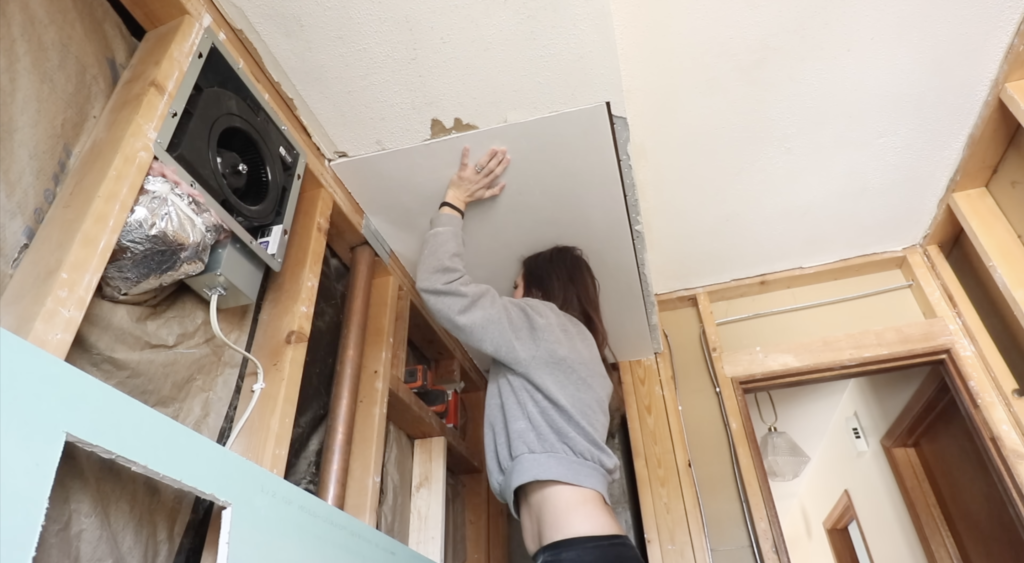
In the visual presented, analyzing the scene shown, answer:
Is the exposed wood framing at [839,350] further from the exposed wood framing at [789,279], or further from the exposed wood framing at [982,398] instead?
the exposed wood framing at [789,279]

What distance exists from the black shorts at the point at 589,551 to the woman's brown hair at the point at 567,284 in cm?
53

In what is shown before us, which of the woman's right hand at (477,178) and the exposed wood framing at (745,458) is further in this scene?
A: the exposed wood framing at (745,458)

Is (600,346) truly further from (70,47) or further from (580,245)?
(70,47)

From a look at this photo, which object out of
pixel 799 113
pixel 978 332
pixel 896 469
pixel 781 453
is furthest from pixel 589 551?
pixel 896 469

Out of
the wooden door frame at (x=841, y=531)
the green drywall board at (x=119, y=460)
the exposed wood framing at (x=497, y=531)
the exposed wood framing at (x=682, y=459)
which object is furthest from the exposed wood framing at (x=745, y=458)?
the wooden door frame at (x=841, y=531)

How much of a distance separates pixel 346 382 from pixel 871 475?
9.14ft

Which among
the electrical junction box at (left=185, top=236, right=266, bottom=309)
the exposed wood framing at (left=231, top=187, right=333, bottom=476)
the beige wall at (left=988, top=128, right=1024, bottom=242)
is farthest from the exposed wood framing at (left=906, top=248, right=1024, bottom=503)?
the electrical junction box at (left=185, top=236, right=266, bottom=309)

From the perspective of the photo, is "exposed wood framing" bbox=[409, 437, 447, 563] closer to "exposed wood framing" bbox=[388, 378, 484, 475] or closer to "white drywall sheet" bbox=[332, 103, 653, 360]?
"exposed wood framing" bbox=[388, 378, 484, 475]

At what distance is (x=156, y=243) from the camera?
33.3 inches

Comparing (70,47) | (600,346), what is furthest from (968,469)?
(70,47)

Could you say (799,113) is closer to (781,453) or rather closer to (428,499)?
(428,499)

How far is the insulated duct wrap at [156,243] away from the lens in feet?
2.72

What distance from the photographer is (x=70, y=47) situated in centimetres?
87

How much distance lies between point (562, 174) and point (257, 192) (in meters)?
0.68
